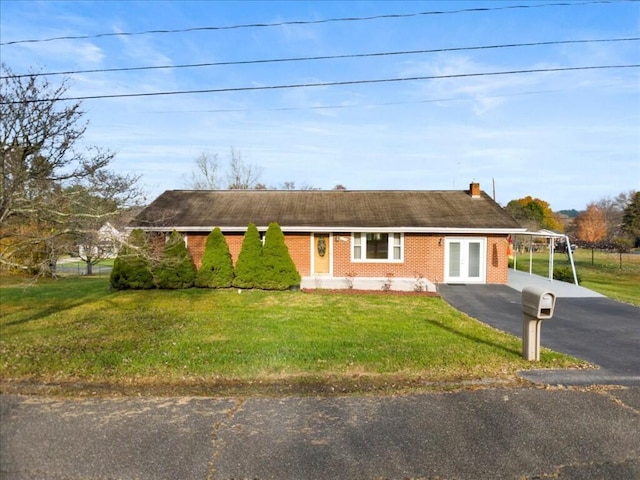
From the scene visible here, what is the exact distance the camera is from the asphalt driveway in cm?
575

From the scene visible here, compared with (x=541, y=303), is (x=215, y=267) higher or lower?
lower

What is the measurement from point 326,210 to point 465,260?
6.18 m

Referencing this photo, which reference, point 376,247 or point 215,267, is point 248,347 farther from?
point 376,247

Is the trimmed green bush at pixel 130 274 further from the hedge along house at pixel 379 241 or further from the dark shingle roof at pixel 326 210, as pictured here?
the hedge along house at pixel 379 241

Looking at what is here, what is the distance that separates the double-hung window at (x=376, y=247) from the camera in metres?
16.3

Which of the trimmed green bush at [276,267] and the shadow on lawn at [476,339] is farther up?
the trimmed green bush at [276,267]

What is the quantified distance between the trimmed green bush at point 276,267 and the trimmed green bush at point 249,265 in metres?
0.18

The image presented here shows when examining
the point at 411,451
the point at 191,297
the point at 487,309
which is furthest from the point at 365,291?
the point at 411,451

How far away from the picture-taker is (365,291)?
14250 mm

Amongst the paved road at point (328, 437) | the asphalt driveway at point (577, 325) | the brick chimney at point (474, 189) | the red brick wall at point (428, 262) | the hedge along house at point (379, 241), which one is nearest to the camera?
the paved road at point (328, 437)

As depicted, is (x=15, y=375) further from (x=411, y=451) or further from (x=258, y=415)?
(x=411, y=451)

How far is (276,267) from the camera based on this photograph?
47.7 ft

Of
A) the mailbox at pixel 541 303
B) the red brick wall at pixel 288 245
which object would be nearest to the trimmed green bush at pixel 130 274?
the red brick wall at pixel 288 245

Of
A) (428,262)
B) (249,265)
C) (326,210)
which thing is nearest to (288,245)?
(249,265)
